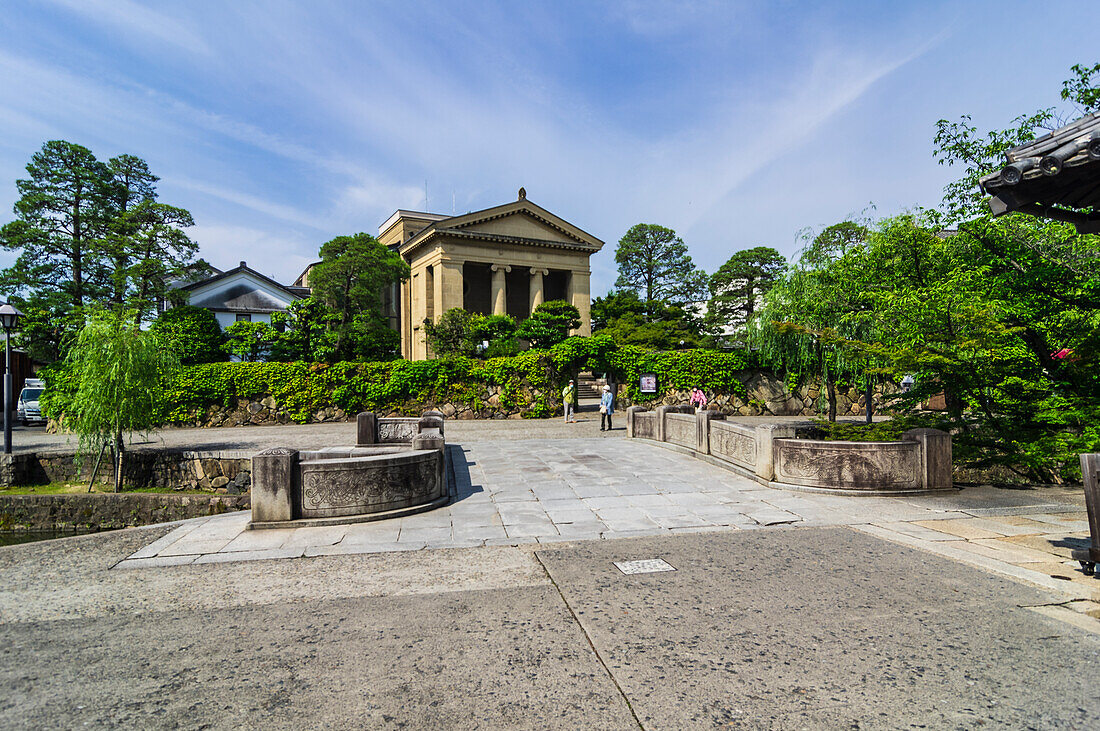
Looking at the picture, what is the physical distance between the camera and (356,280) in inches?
1515

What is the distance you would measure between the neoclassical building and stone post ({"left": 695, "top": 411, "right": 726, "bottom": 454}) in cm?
3006

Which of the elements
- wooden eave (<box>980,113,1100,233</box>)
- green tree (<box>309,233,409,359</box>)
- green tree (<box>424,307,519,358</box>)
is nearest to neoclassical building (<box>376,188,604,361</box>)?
green tree (<box>309,233,409,359</box>)

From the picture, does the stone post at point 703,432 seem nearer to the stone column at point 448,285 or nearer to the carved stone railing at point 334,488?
the carved stone railing at point 334,488

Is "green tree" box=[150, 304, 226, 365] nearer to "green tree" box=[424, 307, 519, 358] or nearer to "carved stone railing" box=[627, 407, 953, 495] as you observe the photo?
"green tree" box=[424, 307, 519, 358]

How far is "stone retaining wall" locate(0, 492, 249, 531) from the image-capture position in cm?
1196

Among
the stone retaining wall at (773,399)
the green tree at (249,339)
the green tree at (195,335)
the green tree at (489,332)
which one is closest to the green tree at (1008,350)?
the stone retaining wall at (773,399)

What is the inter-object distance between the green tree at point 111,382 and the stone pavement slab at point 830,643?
1204 cm

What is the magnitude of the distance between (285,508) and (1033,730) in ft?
25.2

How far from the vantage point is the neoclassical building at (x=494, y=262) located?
44875 mm

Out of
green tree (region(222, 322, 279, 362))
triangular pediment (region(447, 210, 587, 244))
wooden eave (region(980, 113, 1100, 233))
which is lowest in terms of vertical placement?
wooden eave (region(980, 113, 1100, 233))

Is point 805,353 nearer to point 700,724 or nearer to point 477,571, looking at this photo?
point 477,571

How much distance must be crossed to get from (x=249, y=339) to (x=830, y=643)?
31134 millimetres

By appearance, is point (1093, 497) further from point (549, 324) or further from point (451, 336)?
point (451, 336)

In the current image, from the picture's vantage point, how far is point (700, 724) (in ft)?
9.52
